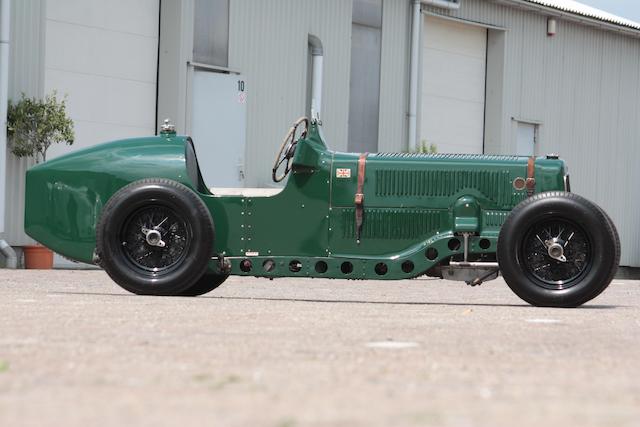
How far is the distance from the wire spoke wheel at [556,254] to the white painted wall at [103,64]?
37.8 feet

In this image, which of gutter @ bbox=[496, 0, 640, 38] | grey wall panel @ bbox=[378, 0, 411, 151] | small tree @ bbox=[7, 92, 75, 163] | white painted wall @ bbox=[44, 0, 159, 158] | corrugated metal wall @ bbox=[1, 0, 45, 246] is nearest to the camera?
small tree @ bbox=[7, 92, 75, 163]

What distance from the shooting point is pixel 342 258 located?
10859 mm

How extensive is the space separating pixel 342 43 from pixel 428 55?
3.00 m

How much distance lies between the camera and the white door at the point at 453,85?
28.5m

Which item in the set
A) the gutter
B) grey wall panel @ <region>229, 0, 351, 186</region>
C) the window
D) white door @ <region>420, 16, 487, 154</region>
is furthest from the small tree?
the gutter

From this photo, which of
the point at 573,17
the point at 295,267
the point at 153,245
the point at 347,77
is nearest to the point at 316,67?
the point at 347,77

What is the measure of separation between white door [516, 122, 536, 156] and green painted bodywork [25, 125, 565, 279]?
1959 cm

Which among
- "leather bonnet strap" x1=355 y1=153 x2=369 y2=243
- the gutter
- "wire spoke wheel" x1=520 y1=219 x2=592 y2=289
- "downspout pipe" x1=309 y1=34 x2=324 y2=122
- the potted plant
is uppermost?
the gutter

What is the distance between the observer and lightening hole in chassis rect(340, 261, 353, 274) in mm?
10844

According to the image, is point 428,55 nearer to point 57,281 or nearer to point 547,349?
point 57,281

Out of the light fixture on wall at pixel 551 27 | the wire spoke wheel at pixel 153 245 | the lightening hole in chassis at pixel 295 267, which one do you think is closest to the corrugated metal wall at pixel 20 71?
the wire spoke wheel at pixel 153 245

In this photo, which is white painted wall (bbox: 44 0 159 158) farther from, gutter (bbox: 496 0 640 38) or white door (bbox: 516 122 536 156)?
white door (bbox: 516 122 536 156)

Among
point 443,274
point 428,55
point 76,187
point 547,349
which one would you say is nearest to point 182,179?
point 76,187

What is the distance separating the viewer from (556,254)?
10398mm
